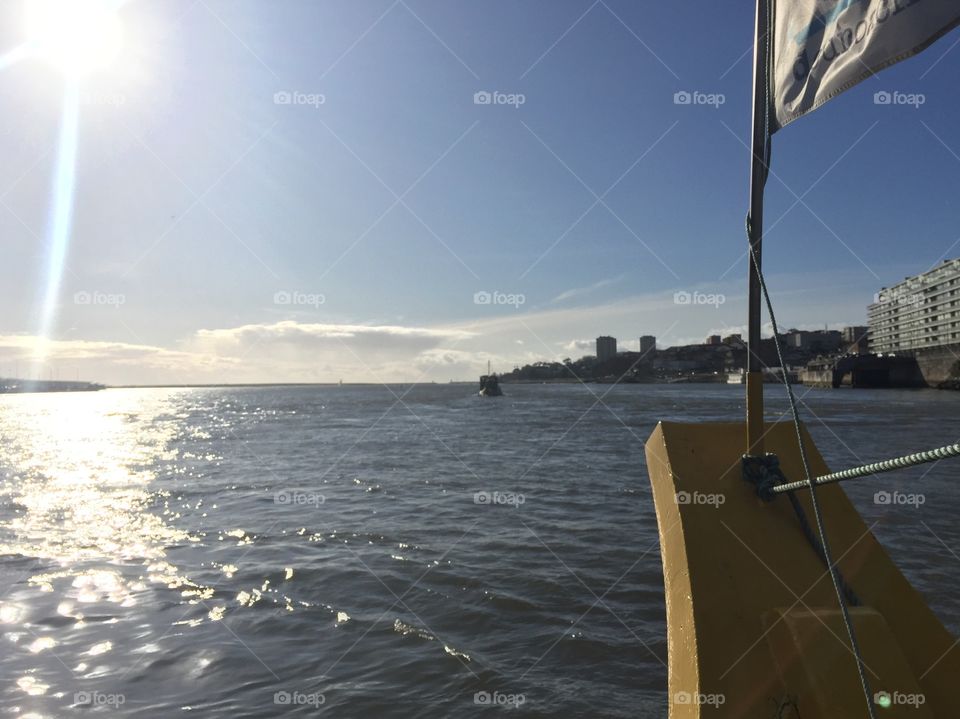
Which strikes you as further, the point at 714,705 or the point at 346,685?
the point at 346,685

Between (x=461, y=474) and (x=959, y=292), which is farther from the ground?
(x=959, y=292)

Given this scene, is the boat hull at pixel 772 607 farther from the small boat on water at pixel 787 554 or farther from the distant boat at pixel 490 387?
the distant boat at pixel 490 387

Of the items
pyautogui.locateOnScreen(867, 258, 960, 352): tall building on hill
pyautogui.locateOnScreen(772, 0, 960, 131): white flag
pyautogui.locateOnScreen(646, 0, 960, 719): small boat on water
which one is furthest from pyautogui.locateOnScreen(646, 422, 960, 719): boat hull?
pyautogui.locateOnScreen(867, 258, 960, 352): tall building on hill

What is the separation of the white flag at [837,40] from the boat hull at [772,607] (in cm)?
181

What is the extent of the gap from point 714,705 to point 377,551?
826cm

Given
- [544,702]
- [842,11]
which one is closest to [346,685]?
[544,702]

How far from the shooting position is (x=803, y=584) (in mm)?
2986

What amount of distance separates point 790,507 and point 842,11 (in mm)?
2413

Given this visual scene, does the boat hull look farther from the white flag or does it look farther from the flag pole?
Answer: the white flag

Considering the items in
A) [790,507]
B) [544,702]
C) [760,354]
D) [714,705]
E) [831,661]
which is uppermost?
[760,354]

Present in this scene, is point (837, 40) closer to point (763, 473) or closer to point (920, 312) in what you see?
point (763, 473)

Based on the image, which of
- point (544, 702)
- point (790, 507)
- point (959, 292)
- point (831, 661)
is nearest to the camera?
point (831, 661)

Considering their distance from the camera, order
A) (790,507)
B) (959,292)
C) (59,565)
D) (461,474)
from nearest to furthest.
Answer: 1. (790,507)
2. (59,565)
3. (461,474)
4. (959,292)

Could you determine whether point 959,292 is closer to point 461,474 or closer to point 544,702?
point 461,474
